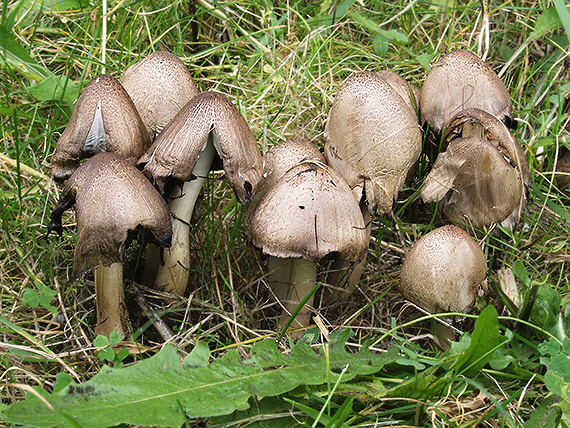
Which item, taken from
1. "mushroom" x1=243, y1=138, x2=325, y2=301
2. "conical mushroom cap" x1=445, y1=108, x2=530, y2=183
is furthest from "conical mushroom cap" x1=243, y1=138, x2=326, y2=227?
"conical mushroom cap" x1=445, y1=108, x2=530, y2=183

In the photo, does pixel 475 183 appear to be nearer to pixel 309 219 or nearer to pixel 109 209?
pixel 309 219

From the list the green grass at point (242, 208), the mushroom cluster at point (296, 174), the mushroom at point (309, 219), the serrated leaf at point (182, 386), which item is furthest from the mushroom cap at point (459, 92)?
the serrated leaf at point (182, 386)

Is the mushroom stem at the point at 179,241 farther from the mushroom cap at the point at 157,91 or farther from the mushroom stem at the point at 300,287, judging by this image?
the mushroom stem at the point at 300,287

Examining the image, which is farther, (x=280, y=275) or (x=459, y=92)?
(x=459, y=92)

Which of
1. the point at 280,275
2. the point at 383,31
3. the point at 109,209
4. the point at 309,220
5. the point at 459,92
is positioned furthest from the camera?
the point at 383,31

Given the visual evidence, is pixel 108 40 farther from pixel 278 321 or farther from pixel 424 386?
pixel 424 386

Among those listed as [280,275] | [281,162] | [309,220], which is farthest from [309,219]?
[280,275]
